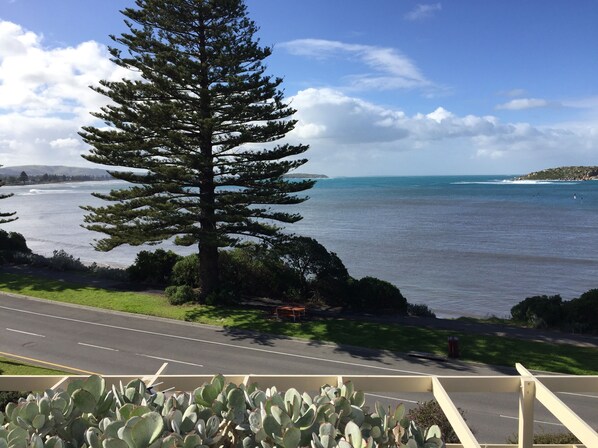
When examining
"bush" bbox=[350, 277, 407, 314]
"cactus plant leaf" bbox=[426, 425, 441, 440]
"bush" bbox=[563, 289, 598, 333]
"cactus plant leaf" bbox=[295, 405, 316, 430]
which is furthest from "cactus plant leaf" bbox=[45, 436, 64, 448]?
"bush" bbox=[563, 289, 598, 333]

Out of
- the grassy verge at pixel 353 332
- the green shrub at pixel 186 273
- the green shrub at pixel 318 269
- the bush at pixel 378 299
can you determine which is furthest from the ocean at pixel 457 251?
the green shrub at pixel 186 273

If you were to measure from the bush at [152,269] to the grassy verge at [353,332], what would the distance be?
274 centimetres

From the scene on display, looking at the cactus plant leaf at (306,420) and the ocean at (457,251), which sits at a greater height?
the cactus plant leaf at (306,420)

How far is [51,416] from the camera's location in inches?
126

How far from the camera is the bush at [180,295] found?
25.8 m

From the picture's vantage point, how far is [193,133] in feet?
85.5

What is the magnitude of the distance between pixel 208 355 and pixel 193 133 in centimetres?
1239

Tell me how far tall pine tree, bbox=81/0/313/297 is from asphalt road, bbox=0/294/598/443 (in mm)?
5077

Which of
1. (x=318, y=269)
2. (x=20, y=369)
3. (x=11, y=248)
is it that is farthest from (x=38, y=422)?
(x=11, y=248)

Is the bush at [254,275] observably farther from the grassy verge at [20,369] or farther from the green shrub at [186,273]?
the grassy verge at [20,369]

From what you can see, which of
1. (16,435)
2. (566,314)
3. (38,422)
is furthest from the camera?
(566,314)

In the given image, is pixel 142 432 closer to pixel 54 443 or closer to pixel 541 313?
pixel 54 443

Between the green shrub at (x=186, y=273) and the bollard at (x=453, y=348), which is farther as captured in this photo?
the green shrub at (x=186, y=273)

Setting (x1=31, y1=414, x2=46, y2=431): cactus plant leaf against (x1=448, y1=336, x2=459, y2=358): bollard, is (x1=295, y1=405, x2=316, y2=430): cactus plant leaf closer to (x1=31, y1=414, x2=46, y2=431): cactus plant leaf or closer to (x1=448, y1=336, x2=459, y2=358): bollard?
(x1=31, y1=414, x2=46, y2=431): cactus plant leaf
